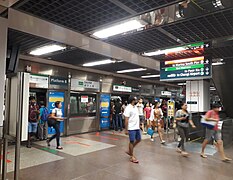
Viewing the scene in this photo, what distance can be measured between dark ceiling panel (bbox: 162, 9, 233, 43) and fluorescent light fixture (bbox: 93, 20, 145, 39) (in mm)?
590

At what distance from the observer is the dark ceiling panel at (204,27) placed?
128 inches

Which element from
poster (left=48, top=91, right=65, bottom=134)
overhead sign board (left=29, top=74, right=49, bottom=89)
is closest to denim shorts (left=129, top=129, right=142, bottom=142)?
poster (left=48, top=91, right=65, bottom=134)

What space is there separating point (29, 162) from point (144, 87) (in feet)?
30.2

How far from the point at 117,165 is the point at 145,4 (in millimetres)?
3513

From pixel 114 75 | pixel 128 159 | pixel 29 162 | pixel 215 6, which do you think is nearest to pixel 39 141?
pixel 29 162

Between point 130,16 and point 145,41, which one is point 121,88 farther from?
point 130,16

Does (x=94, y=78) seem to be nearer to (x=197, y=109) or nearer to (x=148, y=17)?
(x=197, y=109)

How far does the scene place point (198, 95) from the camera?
7191mm

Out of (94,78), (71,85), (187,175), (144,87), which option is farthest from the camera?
(144,87)

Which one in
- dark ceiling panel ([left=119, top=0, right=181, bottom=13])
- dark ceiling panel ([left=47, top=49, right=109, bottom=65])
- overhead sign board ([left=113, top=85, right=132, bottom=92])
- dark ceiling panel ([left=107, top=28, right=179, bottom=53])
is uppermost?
dark ceiling panel ([left=119, top=0, right=181, bottom=13])

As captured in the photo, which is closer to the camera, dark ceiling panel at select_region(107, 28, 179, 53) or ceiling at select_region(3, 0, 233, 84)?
ceiling at select_region(3, 0, 233, 84)

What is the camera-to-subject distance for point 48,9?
3.13m

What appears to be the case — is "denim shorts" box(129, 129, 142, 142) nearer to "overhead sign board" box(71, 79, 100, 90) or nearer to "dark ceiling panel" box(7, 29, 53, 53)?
"dark ceiling panel" box(7, 29, 53, 53)

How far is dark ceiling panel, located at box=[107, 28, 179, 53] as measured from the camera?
4.08 meters
